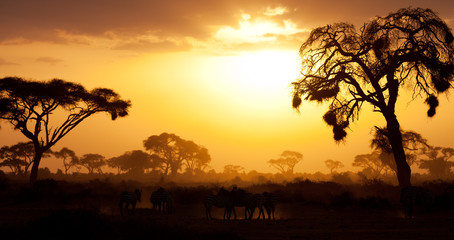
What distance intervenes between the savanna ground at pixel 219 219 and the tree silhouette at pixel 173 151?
7063cm

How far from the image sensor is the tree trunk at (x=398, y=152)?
30.0 meters

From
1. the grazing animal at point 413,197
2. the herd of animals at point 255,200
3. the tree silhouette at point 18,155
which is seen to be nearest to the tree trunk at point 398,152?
the herd of animals at point 255,200

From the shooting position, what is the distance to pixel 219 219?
22875 millimetres

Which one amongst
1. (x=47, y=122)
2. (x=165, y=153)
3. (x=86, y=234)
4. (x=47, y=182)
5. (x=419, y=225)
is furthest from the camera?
(x=165, y=153)

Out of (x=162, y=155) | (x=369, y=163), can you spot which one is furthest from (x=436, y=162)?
(x=162, y=155)

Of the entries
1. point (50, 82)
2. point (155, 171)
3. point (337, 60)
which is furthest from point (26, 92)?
point (155, 171)

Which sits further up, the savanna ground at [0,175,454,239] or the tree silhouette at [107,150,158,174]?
the tree silhouette at [107,150,158,174]

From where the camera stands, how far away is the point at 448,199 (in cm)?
2486

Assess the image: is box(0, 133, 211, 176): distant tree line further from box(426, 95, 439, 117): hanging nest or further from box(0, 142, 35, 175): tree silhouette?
box(426, 95, 439, 117): hanging nest

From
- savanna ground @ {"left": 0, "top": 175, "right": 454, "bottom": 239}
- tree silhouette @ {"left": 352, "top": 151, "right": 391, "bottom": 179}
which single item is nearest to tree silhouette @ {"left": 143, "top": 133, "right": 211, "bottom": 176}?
tree silhouette @ {"left": 352, "top": 151, "right": 391, "bottom": 179}

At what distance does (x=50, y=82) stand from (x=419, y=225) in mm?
41116

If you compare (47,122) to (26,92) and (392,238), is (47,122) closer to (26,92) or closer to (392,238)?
(26,92)

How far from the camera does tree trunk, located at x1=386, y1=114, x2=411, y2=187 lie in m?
30.0

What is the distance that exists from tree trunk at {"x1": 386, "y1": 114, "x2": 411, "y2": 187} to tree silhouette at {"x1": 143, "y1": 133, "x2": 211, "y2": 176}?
81396 mm
